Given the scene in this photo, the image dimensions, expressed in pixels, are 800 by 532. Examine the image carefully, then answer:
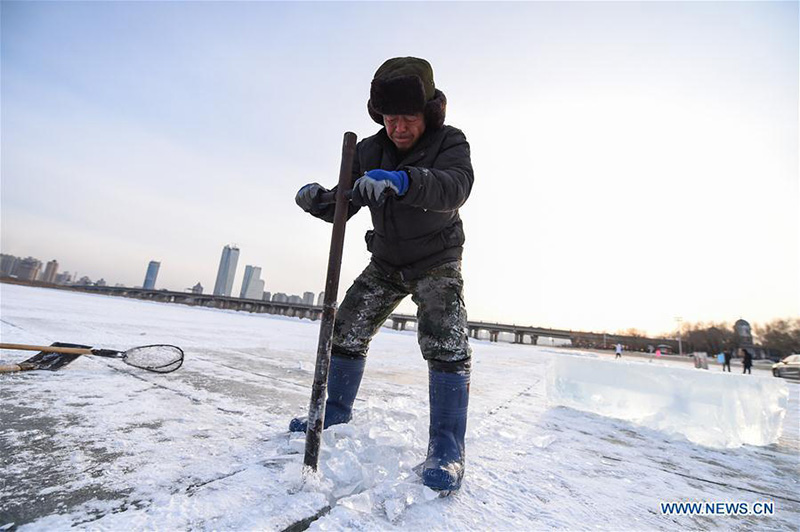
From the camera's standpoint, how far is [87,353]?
8.51 ft

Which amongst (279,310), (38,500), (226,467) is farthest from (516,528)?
(279,310)

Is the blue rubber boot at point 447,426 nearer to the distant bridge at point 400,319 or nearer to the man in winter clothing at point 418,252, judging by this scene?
the man in winter clothing at point 418,252

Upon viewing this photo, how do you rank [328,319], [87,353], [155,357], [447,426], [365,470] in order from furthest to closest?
1. [155,357]
2. [87,353]
3. [447,426]
4. [328,319]
5. [365,470]

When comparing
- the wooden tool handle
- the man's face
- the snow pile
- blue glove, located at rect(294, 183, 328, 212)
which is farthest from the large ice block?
the wooden tool handle

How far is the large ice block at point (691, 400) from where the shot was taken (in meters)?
2.75

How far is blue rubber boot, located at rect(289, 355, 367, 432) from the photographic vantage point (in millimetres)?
1922

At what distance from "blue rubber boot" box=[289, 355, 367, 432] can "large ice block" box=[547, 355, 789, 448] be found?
2678mm

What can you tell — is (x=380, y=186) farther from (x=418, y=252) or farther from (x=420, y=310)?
(x=420, y=310)

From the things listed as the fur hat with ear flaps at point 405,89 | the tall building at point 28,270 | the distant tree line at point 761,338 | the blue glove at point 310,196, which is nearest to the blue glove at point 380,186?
the blue glove at point 310,196

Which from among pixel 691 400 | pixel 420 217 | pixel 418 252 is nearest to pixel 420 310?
pixel 418 252

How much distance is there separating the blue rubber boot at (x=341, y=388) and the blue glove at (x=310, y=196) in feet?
2.85

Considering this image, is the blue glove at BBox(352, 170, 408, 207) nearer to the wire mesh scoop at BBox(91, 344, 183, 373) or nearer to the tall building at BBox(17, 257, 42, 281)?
the wire mesh scoop at BBox(91, 344, 183, 373)

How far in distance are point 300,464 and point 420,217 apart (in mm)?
1287

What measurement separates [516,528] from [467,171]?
1.51m
